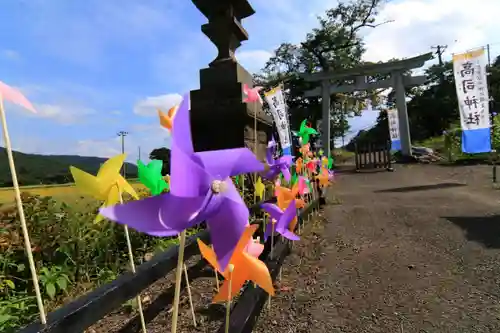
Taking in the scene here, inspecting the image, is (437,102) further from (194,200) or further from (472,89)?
(194,200)

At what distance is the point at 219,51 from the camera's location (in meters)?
3.38

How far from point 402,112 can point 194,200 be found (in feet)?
48.7

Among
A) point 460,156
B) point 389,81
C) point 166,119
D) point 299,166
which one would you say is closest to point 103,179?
point 166,119

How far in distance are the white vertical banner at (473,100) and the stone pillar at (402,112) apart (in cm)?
486

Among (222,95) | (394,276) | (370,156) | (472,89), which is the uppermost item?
(472,89)

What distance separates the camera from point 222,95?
3.24m

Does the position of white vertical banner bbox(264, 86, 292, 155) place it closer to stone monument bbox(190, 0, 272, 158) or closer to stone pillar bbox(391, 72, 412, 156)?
stone monument bbox(190, 0, 272, 158)

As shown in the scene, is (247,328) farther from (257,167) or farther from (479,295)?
(479,295)

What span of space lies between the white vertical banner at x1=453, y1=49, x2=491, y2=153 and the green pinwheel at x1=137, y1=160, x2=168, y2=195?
8780 millimetres

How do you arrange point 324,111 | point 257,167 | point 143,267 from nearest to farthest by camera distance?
point 257,167, point 143,267, point 324,111

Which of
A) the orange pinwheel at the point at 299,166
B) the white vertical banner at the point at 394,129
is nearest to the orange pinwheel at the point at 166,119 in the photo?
the orange pinwheel at the point at 299,166

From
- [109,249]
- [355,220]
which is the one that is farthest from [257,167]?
[355,220]

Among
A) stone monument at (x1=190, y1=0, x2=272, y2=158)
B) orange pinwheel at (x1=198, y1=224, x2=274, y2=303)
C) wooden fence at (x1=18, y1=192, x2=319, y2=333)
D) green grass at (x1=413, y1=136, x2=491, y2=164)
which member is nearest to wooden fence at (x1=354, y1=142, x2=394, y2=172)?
green grass at (x1=413, y1=136, x2=491, y2=164)

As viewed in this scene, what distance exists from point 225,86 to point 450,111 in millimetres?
25112
